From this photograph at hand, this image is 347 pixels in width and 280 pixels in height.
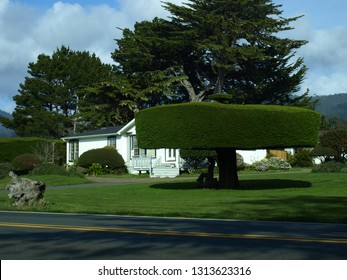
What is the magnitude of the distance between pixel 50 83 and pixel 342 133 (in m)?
42.1

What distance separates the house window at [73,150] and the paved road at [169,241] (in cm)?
4398

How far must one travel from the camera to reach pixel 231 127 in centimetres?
2831

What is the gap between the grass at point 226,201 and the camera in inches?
744

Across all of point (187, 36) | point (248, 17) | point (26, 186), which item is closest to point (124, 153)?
A: point (187, 36)

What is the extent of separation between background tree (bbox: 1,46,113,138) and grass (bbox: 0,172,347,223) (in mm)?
46801

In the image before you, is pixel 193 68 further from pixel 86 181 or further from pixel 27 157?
pixel 86 181

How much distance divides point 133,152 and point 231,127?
82.3ft

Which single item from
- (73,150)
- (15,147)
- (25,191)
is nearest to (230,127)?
(25,191)

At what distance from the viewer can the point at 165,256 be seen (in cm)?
938

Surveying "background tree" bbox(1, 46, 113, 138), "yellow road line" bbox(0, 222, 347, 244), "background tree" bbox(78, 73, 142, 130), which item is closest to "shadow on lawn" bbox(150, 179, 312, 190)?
"yellow road line" bbox(0, 222, 347, 244)

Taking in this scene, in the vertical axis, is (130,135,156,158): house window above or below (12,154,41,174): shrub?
above

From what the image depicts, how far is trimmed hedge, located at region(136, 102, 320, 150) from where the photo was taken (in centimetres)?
2828

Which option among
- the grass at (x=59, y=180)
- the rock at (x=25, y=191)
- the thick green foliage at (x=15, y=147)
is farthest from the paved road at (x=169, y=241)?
the thick green foliage at (x=15, y=147)

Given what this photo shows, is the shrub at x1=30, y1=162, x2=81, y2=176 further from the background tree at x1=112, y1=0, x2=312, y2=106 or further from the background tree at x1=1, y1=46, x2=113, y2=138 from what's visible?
the background tree at x1=1, y1=46, x2=113, y2=138
